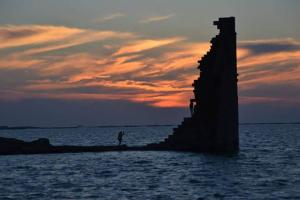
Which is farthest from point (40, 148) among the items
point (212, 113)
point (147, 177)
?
point (147, 177)

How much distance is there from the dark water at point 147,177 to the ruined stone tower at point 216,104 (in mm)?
1263

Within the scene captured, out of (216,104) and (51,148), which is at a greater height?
(216,104)

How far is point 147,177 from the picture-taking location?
3634cm

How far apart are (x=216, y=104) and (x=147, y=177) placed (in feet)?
46.4

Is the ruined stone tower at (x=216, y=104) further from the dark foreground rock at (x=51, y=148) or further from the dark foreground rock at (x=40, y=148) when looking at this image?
the dark foreground rock at (x=40, y=148)

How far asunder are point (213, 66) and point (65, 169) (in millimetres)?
15166

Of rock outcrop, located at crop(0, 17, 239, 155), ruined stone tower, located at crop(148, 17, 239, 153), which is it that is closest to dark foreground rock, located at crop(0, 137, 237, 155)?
rock outcrop, located at crop(0, 17, 239, 155)

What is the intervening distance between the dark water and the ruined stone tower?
1.26 meters

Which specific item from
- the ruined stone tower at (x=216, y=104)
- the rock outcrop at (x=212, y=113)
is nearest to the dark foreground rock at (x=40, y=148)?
the rock outcrop at (x=212, y=113)

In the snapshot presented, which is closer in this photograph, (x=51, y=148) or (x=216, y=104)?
(x=216, y=104)

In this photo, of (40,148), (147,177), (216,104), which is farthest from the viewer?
A: (40,148)

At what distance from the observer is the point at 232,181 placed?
33.6 meters

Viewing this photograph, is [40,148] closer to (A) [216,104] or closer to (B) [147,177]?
(A) [216,104]

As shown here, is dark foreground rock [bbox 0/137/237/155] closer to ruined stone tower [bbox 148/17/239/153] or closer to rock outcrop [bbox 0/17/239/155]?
rock outcrop [bbox 0/17/239/155]
